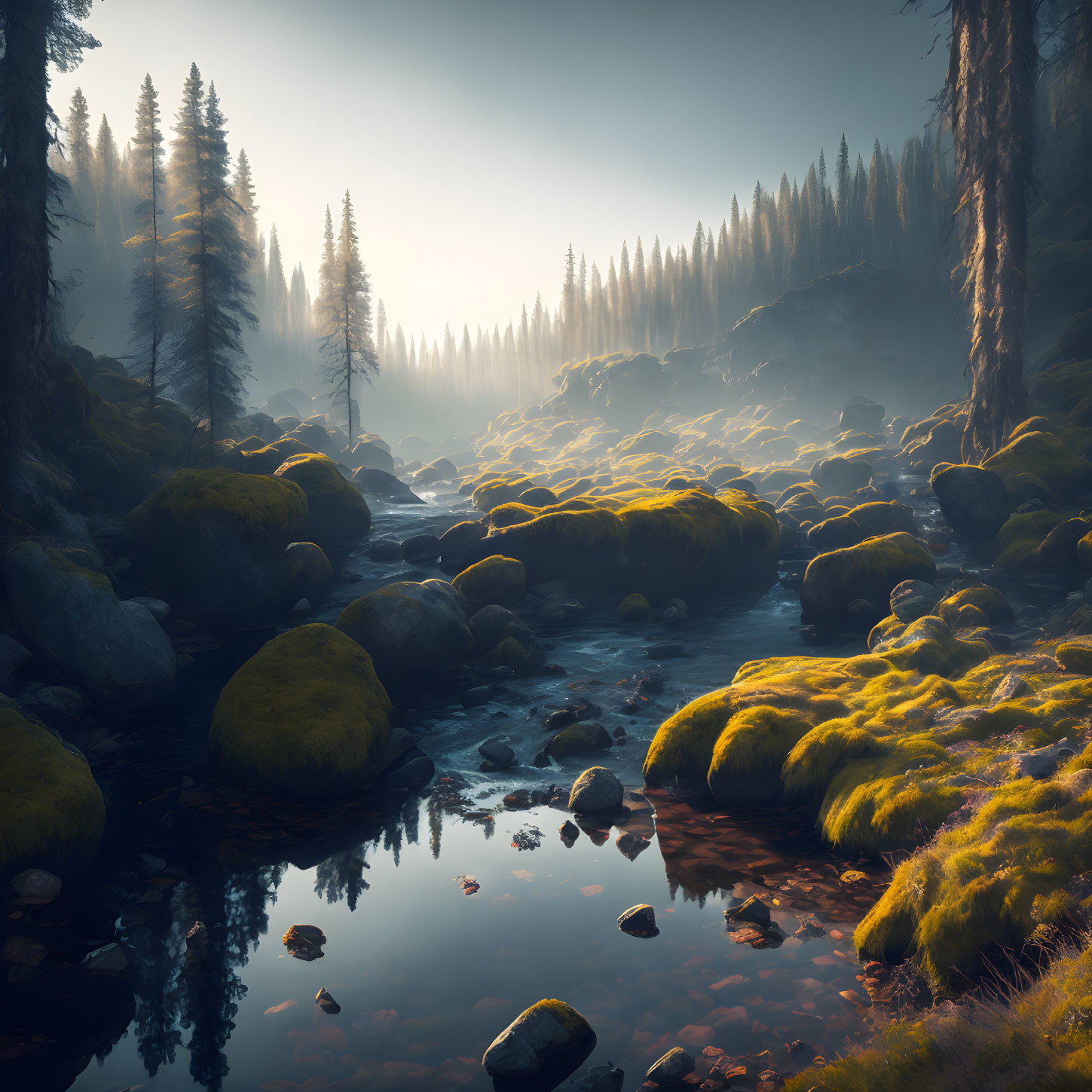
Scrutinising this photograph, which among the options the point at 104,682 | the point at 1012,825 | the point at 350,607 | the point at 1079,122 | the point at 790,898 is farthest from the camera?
the point at 1079,122

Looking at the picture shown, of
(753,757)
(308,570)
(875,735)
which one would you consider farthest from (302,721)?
(308,570)

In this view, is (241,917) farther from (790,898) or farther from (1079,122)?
(1079,122)

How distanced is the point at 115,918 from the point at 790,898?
629 cm

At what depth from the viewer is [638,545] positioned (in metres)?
20.2

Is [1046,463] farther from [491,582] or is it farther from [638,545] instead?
[491,582]

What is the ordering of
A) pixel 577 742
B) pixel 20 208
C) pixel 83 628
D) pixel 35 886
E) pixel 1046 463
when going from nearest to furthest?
1. pixel 35 886
2. pixel 577 742
3. pixel 83 628
4. pixel 20 208
5. pixel 1046 463

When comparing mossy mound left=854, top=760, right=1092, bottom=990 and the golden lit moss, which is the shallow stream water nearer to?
the golden lit moss

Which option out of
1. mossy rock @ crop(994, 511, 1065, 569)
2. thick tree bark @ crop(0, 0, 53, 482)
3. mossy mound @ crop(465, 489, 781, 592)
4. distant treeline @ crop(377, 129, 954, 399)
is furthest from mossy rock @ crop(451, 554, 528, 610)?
distant treeline @ crop(377, 129, 954, 399)

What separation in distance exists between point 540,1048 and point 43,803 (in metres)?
5.74

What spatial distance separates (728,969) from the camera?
17.4 feet

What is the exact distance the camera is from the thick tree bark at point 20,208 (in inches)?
Answer: 581

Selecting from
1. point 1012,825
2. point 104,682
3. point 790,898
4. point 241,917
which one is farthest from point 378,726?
point 1012,825

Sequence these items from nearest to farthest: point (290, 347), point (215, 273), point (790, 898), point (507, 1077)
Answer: point (507, 1077), point (790, 898), point (215, 273), point (290, 347)

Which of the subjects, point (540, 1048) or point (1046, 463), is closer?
point (540, 1048)
